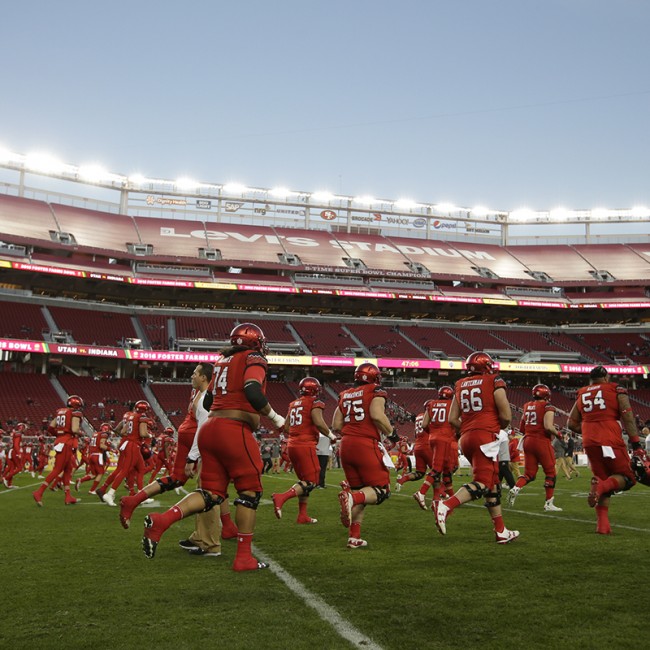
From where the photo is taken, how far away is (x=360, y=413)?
291 inches

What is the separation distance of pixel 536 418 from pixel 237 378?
6.81 metres

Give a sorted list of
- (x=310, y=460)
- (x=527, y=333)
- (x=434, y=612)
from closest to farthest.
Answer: (x=434, y=612) → (x=310, y=460) → (x=527, y=333)

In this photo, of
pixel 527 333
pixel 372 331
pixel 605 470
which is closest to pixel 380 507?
pixel 605 470

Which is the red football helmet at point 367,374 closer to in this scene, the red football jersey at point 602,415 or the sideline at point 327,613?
the sideline at point 327,613

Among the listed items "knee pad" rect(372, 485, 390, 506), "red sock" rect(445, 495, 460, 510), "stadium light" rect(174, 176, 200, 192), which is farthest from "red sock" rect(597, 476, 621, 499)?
"stadium light" rect(174, 176, 200, 192)

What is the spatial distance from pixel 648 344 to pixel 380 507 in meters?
46.3

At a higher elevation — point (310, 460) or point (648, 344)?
point (648, 344)

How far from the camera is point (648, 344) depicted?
50625mm

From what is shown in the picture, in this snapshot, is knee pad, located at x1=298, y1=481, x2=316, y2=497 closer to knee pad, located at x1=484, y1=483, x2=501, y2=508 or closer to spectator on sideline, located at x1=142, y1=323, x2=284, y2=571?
knee pad, located at x1=484, y1=483, x2=501, y2=508

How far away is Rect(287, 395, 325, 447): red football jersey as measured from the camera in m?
9.30

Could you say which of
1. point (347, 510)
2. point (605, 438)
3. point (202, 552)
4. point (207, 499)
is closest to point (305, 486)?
point (347, 510)

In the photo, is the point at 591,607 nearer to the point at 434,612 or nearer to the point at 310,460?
the point at 434,612

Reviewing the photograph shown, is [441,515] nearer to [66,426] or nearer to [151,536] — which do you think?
[151,536]

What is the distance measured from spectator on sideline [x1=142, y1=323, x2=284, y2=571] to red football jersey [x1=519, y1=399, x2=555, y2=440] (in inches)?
252
